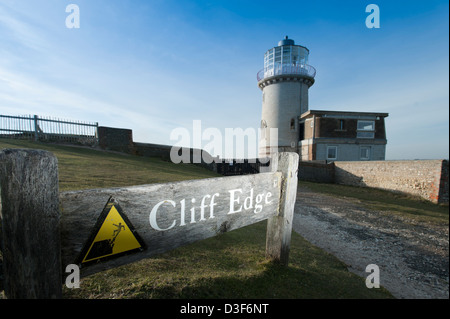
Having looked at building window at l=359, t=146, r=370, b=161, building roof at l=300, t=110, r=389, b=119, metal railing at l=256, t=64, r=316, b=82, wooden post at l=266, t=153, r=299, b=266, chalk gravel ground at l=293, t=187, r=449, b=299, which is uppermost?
metal railing at l=256, t=64, r=316, b=82

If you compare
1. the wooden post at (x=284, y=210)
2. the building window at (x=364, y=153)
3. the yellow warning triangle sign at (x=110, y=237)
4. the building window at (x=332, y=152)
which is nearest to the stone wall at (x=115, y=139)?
the wooden post at (x=284, y=210)

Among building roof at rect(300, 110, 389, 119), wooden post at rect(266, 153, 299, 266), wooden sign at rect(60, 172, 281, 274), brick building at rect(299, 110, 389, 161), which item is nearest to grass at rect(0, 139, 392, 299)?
wooden post at rect(266, 153, 299, 266)

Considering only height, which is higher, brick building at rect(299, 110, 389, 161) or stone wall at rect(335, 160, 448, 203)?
brick building at rect(299, 110, 389, 161)

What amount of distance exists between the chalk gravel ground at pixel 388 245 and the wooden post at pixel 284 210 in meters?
1.78

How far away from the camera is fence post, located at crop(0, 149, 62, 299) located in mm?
908

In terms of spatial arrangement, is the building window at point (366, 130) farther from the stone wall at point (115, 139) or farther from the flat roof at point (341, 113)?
the stone wall at point (115, 139)

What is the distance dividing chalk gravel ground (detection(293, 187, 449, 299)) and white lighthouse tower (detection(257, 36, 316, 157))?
17.0 meters

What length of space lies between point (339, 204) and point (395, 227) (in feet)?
9.47

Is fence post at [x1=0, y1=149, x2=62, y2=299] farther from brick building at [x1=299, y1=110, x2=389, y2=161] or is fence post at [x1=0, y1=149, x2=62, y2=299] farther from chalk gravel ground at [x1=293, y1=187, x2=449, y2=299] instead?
brick building at [x1=299, y1=110, x2=389, y2=161]

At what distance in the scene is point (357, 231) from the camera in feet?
17.7

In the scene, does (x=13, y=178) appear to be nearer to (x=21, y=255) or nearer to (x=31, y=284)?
(x=21, y=255)

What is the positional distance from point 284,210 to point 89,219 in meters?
1.98

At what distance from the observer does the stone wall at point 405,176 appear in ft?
29.7

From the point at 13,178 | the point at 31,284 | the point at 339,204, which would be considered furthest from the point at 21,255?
the point at 339,204
